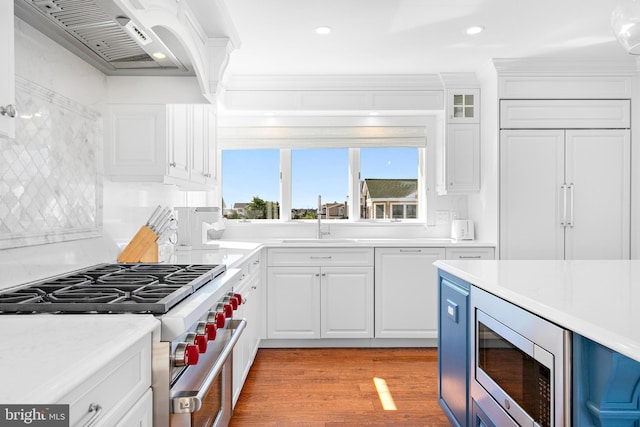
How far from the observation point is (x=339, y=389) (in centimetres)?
276

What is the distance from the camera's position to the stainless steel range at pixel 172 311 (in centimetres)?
109

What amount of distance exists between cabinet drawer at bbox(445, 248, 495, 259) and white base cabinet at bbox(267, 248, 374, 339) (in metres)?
0.66

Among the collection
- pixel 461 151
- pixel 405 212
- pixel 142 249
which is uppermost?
pixel 461 151

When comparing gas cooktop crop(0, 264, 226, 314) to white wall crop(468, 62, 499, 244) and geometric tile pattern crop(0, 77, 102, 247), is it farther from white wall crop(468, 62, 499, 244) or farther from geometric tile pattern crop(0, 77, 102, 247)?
white wall crop(468, 62, 499, 244)

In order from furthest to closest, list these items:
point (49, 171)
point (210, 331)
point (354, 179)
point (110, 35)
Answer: point (354, 179) < point (49, 171) < point (110, 35) < point (210, 331)

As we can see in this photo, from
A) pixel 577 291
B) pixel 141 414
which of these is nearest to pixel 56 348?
pixel 141 414

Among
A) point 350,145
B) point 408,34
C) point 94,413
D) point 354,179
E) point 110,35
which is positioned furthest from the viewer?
point 354,179

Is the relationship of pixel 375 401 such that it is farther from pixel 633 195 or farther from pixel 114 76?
pixel 633 195

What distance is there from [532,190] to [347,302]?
1794mm

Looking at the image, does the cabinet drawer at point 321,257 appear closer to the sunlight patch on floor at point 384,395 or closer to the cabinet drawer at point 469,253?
the cabinet drawer at point 469,253

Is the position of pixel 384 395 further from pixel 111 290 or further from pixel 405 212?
pixel 405 212

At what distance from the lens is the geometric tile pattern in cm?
153

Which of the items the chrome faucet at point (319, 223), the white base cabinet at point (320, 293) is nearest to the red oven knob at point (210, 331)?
the white base cabinet at point (320, 293)

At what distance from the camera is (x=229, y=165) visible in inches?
170
